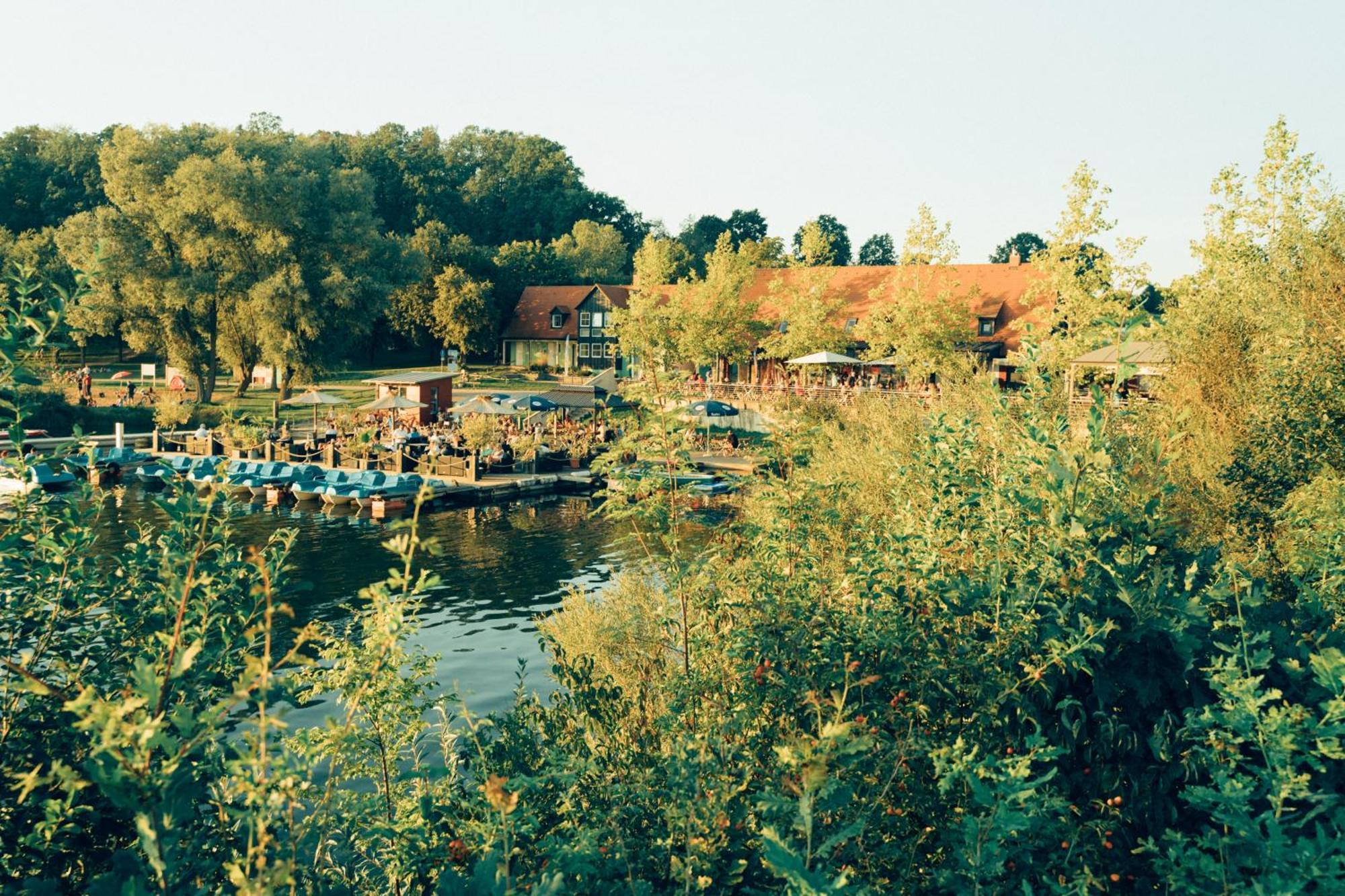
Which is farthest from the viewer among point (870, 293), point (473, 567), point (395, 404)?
point (870, 293)

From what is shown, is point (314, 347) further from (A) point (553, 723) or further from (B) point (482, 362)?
(A) point (553, 723)

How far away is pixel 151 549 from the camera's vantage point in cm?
519

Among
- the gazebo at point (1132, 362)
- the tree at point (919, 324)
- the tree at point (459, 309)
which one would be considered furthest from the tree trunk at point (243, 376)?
the gazebo at point (1132, 362)

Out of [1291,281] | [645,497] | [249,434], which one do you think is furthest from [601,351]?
[645,497]

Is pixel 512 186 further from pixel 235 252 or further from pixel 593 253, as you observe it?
pixel 235 252

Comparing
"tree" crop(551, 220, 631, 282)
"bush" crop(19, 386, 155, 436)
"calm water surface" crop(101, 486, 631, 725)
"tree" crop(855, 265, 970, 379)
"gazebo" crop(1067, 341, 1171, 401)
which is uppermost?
"tree" crop(551, 220, 631, 282)

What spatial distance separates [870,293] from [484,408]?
74.3ft

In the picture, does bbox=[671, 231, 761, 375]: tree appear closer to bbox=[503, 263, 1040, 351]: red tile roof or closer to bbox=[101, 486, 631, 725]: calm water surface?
bbox=[503, 263, 1040, 351]: red tile roof

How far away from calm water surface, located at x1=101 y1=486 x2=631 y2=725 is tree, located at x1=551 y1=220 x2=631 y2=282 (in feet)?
199

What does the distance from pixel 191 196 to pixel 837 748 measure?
51.7 metres

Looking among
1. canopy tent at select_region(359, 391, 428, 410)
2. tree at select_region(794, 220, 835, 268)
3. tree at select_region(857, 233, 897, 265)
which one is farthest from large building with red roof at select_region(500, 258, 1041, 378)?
tree at select_region(857, 233, 897, 265)

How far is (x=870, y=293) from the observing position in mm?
49656

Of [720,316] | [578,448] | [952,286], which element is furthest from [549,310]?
[578,448]

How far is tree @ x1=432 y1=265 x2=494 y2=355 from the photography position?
71812mm
